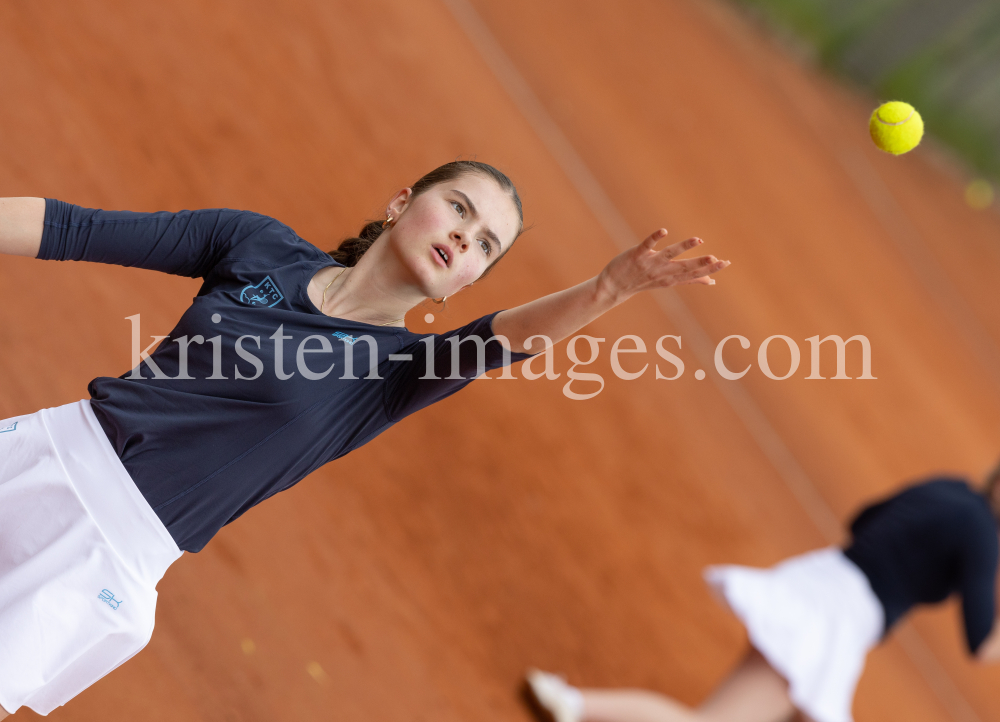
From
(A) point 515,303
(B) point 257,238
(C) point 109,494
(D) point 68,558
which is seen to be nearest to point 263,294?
(B) point 257,238

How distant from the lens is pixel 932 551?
3357 millimetres

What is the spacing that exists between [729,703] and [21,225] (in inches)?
112

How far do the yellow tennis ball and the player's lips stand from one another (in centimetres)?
154

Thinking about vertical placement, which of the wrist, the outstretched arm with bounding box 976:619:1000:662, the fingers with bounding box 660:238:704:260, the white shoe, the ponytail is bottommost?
the outstretched arm with bounding box 976:619:1000:662

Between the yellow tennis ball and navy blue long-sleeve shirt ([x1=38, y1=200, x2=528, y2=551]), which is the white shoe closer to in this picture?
navy blue long-sleeve shirt ([x1=38, y1=200, x2=528, y2=551])

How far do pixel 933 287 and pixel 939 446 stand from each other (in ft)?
7.32

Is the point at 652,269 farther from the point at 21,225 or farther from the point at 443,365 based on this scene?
the point at 21,225

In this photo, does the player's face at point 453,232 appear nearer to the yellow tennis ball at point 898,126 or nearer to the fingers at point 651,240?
the fingers at point 651,240

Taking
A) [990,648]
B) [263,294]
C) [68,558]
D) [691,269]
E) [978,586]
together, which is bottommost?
[990,648]

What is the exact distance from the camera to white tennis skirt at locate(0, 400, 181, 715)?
154cm

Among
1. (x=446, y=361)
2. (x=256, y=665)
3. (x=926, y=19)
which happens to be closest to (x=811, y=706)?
(x=256, y=665)

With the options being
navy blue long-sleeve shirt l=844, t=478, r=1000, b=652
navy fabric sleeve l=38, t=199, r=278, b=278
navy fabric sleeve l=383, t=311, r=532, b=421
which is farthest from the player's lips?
navy blue long-sleeve shirt l=844, t=478, r=1000, b=652

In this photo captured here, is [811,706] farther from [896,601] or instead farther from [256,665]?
[256,665]

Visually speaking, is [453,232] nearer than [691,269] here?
No
